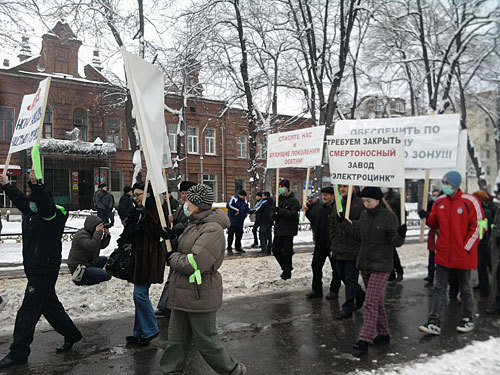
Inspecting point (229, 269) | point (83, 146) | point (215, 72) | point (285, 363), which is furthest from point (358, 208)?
point (83, 146)

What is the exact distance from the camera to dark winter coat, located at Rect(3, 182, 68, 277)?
463 centimetres

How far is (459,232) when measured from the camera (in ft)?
18.5

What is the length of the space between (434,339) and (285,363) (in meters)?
2.08

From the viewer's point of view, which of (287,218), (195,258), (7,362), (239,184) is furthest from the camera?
(239,184)

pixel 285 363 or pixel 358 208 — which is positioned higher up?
pixel 358 208

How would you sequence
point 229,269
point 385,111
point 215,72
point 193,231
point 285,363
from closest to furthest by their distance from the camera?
point 193,231 → point 285,363 → point 229,269 → point 215,72 → point 385,111

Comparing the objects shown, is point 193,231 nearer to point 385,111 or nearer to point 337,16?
point 337,16

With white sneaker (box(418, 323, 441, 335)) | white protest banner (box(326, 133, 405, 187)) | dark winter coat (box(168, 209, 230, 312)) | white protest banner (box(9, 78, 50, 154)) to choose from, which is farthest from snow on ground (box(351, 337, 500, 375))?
white protest banner (box(9, 78, 50, 154))

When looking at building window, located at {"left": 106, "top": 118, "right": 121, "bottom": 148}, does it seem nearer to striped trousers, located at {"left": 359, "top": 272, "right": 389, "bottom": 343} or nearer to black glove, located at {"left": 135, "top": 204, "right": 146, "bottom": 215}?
black glove, located at {"left": 135, "top": 204, "right": 146, "bottom": 215}

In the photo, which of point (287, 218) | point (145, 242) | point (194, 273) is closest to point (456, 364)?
point (194, 273)

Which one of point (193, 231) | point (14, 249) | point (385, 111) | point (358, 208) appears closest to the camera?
point (193, 231)

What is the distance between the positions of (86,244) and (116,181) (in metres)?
29.8

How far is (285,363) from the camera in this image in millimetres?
4645

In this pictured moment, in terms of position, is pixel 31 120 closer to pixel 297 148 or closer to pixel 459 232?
pixel 297 148
